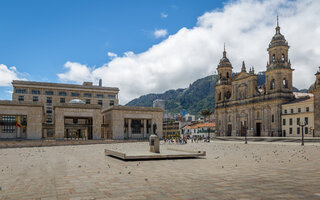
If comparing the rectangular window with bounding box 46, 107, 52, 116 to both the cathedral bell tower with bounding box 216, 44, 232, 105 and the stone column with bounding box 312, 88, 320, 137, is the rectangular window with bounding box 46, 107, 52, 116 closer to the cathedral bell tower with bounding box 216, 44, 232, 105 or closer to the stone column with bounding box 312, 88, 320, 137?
the cathedral bell tower with bounding box 216, 44, 232, 105

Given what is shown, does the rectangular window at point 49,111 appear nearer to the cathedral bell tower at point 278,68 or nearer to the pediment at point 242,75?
the pediment at point 242,75

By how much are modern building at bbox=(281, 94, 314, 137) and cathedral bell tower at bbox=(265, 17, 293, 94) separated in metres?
4.80

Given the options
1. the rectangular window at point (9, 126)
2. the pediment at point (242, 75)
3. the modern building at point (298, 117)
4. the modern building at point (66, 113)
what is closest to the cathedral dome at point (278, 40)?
the pediment at point (242, 75)

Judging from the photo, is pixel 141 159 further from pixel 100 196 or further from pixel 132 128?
pixel 132 128

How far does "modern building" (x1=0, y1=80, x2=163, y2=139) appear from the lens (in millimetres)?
52094

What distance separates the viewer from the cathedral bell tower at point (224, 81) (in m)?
84.9

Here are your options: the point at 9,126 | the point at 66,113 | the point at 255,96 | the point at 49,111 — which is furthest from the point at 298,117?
the point at 49,111

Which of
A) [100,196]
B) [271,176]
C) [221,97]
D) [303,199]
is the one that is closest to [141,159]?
[271,176]

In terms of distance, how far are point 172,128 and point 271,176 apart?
404ft

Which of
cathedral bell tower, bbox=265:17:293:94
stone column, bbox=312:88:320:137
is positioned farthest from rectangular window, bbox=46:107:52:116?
stone column, bbox=312:88:320:137

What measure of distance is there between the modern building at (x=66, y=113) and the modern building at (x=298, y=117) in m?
27.8

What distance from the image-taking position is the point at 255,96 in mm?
72875

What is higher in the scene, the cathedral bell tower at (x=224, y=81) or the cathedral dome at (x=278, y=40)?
the cathedral dome at (x=278, y=40)

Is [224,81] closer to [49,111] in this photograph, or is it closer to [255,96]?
[255,96]
